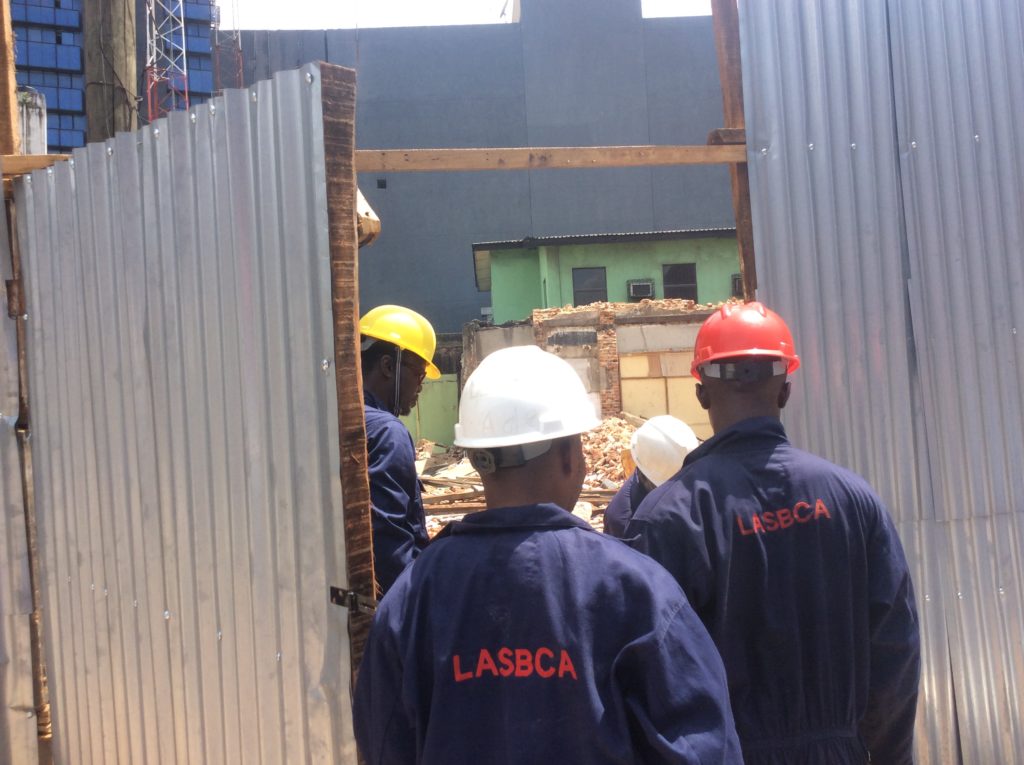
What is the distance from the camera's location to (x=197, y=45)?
127ft

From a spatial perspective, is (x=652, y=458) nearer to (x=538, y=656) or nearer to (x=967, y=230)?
(x=967, y=230)

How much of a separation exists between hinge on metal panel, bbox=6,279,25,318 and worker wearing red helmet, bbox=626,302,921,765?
2.41 m

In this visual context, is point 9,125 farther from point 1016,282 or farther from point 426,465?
point 426,465

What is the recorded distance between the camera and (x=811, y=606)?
87.7 inches

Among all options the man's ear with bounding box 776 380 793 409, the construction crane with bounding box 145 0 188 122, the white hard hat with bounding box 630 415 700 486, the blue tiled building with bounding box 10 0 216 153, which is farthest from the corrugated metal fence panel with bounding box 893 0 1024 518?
the blue tiled building with bounding box 10 0 216 153

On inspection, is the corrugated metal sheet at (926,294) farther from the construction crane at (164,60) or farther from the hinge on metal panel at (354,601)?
the construction crane at (164,60)

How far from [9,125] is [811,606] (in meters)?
3.34

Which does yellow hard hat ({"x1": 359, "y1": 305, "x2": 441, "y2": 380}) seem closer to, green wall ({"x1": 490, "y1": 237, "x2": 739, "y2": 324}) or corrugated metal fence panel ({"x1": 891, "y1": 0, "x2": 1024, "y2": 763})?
corrugated metal fence panel ({"x1": 891, "y1": 0, "x2": 1024, "y2": 763})


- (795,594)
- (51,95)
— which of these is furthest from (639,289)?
(795,594)

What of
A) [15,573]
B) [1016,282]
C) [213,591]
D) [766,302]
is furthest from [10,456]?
[1016,282]

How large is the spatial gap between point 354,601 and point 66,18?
4244cm

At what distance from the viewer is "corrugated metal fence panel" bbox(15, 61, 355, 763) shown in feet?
8.79

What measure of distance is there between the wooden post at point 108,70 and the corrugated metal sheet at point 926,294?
3992mm

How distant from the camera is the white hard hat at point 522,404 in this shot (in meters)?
1.74
